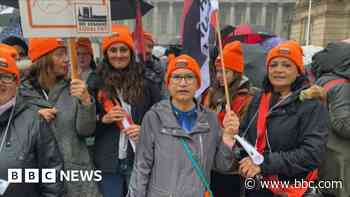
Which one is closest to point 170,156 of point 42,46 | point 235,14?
point 42,46

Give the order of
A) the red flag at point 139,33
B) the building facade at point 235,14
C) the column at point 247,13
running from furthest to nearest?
1. the column at point 247,13
2. the building facade at point 235,14
3. the red flag at point 139,33

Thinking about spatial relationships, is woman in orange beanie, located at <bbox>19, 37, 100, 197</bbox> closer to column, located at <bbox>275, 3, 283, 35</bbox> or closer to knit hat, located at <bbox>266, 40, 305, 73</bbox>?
knit hat, located at <bbox>266, 40, 305, 73</bbox>

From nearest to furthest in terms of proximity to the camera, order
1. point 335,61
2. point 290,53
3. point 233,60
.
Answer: point 290,53, point 233,60, point 335,61

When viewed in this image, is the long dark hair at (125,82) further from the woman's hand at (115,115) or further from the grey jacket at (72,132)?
the grey jacket at (72,132)

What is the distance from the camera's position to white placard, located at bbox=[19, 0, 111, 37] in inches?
115

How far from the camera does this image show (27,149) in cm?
269

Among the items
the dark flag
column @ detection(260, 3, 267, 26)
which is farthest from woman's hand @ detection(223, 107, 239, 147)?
column @ detection(260, 3, 267, 26)

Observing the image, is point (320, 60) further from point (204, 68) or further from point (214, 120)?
point (214, 120)

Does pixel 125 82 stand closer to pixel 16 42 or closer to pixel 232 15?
pixel 16 42

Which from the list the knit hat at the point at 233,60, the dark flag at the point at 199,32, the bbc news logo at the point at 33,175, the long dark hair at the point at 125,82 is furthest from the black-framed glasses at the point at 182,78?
the bbc news logo at the point at 33,175

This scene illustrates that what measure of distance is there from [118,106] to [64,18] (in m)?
0.78

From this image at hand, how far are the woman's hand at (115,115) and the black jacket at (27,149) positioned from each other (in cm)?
58

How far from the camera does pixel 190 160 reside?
9.57ft

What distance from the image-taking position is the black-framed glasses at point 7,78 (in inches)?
108
